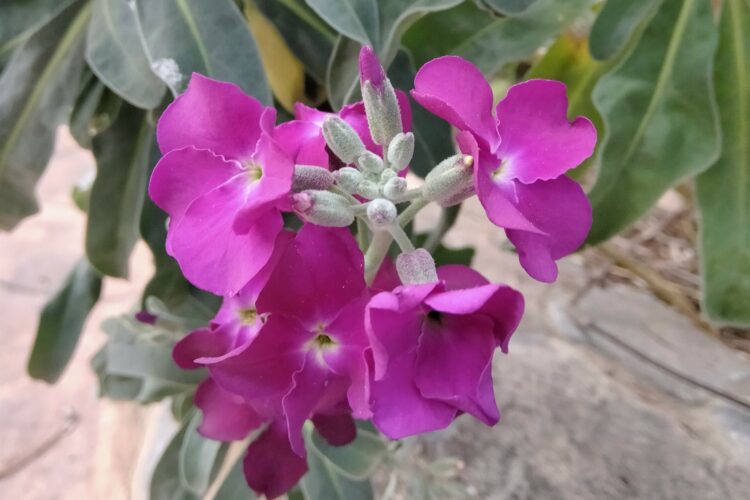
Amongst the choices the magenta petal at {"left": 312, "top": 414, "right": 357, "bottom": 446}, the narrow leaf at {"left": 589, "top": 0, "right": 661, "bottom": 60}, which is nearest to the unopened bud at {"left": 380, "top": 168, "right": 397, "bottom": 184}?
the magenta petal at {"left": 312, "top": 414, "right": 357, "bottom": 446}

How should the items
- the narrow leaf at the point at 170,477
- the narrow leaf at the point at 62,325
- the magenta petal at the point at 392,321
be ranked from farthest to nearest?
1. the narrow leaf at the point at 62,325
2. the narrow leaf at the point at 170,477
3. the magenta petal at the point at 392,321

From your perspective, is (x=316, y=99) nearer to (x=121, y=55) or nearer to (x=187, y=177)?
(x=121, y=55)

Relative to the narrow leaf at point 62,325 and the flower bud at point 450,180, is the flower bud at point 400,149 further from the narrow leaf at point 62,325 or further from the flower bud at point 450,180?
the narrow leaf at point 62,325

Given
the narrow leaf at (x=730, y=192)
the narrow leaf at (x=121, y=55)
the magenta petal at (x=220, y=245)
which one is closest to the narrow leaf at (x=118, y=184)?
the narrow leaf at (x=121, y=55)

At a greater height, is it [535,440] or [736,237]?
[736,237]

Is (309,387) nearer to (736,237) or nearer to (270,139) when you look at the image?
(270,139)

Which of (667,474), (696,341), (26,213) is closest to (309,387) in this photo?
(26,213)
